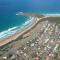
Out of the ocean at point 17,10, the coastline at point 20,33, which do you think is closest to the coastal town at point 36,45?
the coastline at point 20,33

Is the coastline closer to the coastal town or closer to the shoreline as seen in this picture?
the shoreline

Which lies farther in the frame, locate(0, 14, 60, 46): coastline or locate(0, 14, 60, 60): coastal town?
locate(0, 14, 60, 46): coastline

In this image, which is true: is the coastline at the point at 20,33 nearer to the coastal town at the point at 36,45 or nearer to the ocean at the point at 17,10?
the coastal town at the point at 36,45

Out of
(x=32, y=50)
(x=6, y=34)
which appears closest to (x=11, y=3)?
(x=6, y=34)

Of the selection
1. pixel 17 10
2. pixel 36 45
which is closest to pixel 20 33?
pixel 36 45

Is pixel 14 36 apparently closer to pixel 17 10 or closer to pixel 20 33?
pixel 20 33

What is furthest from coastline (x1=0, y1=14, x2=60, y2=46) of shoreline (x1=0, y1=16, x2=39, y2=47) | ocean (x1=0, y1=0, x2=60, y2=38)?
ocean (x1=0, y1=0, x2=60, y2=38)

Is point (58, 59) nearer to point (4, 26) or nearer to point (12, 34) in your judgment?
point (12, 34)
